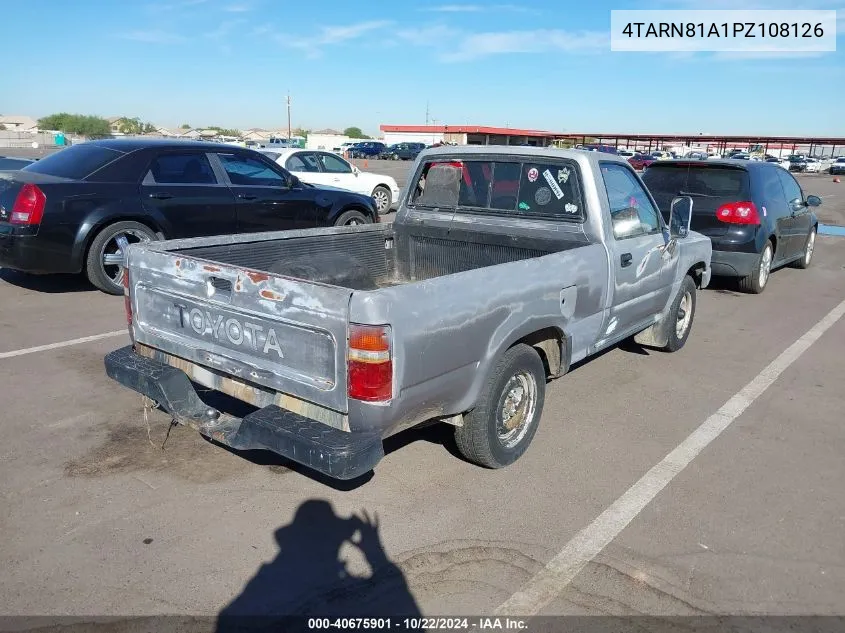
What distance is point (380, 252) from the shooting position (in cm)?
536

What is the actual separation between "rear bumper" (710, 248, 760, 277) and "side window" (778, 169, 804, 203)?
1679mm

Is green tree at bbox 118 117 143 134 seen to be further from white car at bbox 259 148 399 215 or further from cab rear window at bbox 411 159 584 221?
cab rear window at bbox 411 159 584 221

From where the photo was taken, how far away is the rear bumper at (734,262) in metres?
8.70

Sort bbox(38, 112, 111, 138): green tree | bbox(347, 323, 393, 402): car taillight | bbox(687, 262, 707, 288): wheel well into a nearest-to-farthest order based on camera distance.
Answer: bbox(347, 323, 393, 402): car taillight
bbox(687, 262, 707, 288): wheel well
bbox(38, 112, 111, 138): green tree

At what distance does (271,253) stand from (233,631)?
2.47 metres

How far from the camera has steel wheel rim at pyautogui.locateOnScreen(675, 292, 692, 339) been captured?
6344 mm

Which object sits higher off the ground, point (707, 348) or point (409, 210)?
point (409, 210)

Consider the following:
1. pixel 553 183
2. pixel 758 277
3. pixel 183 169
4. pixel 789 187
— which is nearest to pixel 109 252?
pixel 183 169

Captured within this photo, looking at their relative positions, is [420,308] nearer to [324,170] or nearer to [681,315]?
[681,315]

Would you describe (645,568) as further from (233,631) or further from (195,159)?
(195,159)

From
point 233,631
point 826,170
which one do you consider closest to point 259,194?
point 233,631

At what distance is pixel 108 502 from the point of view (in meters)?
3.53

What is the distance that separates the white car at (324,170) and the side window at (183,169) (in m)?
4.65

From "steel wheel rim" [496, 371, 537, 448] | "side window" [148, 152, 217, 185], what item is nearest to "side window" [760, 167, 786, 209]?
"steel wheel rim" [496, 371, 537, 448]
